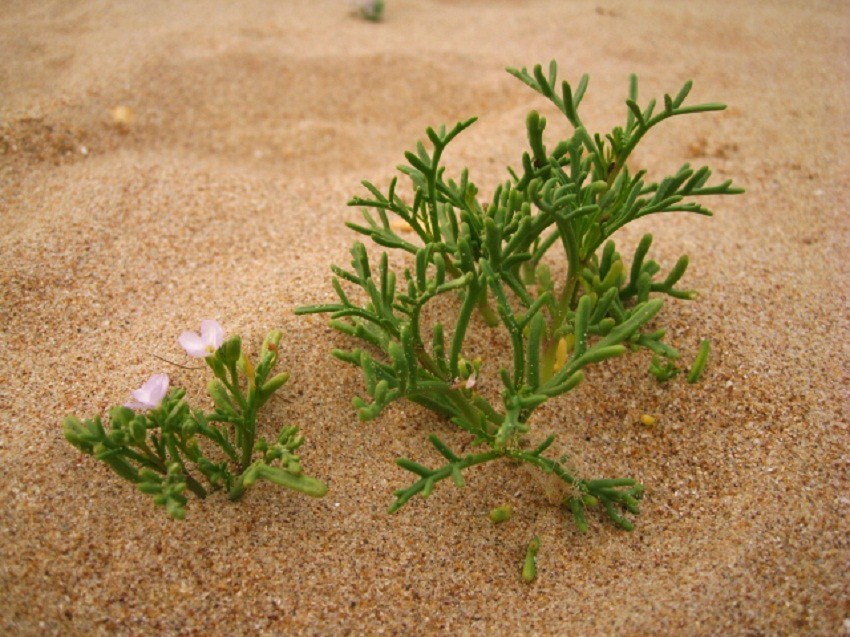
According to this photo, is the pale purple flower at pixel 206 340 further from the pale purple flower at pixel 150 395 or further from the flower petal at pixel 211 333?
the pale purple flower at pixel 150 395

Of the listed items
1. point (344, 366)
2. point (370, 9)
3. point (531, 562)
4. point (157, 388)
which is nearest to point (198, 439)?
point (157, 388)

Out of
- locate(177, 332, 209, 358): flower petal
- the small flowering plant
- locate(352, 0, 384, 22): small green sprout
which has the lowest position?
the small flowering plant

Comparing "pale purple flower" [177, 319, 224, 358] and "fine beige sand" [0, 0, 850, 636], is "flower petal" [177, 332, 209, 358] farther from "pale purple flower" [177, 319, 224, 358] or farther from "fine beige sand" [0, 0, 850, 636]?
"fine beige sand" [0, 0, 850, 636]

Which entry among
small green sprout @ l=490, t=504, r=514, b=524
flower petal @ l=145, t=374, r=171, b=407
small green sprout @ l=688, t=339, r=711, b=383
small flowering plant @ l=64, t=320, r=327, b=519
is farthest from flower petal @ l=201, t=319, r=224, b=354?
small green sprout @ l=688, t=339, r=711, b=383

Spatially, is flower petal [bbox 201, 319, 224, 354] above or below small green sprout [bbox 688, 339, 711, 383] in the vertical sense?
above

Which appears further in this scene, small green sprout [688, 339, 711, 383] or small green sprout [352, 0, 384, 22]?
small green sprout [352, 0, 384, 22]

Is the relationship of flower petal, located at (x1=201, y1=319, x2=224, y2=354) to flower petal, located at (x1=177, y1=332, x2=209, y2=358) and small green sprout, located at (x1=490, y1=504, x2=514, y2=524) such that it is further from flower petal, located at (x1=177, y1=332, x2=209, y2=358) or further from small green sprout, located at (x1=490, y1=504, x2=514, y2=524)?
small green sprout, located at (x1=490, y1=504, x2=514, y2=524)

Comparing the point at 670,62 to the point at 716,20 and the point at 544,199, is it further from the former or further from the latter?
the point at 544,199

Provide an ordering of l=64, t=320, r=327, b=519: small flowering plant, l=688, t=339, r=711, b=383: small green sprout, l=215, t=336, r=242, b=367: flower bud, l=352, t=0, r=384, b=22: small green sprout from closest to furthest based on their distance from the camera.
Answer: l=64, t=320, r=327, b=519: small flowering plant < l=215, t=336, r=242, b=367: flower bud < l=688, t=339, r=711, b=383: small green sprout < l=352, t=0, r=384, b=22: small green sprout

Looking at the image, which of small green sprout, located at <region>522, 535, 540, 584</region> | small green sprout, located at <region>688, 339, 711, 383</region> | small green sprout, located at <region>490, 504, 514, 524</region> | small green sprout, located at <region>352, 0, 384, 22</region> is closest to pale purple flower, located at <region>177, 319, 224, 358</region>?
small green sprout, located at <region>490, 504, 514, 524</region>

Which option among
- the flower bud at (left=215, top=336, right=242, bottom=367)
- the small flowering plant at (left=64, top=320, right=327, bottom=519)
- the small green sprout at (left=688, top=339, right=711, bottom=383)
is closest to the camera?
the small flowering plant at (left=64, top=320, right=327, bottom=519)
